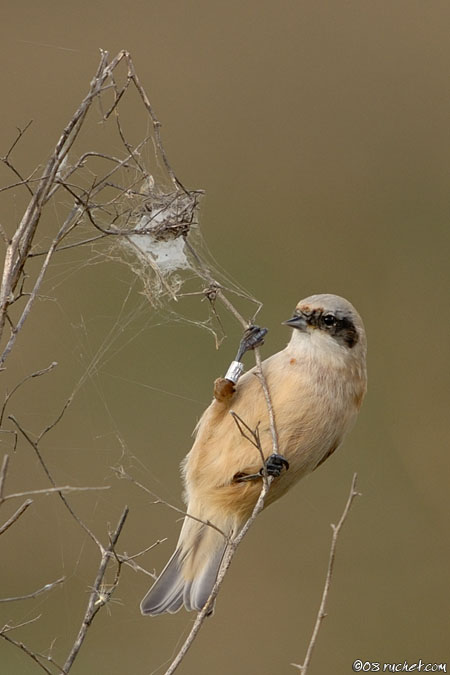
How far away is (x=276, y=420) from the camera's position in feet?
8.66

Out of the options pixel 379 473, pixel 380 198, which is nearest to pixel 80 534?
pixel 379 473

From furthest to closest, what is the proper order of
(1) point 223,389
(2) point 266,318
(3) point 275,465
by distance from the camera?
(2) point 266,318, (1) point 223,389, (3) point 275,465

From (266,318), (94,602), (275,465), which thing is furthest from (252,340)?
(266,318)

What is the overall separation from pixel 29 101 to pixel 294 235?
1459 millimetres

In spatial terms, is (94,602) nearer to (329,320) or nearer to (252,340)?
(252,340)

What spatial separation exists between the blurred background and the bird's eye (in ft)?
4.30

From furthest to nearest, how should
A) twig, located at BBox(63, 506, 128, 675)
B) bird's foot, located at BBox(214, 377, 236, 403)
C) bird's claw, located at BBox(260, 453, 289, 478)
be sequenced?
bird's foot, located at BBox(214, 377, 236, 403) < bird's claw, located at BBox(260, 453, 289, 478) < twig, located at BBox(63, 506, 128, 675)

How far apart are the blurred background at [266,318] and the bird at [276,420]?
98 centimetres

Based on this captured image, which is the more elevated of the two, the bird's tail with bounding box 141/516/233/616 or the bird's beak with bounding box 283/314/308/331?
the bird's beak with bounding box 283/314/308/331

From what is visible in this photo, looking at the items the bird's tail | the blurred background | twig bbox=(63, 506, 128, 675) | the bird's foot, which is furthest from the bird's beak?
the blurred background

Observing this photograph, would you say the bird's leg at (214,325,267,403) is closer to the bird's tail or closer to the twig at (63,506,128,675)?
the bird's tail

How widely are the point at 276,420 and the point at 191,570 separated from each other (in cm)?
57

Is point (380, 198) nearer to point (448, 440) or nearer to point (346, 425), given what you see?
point (448, 440)

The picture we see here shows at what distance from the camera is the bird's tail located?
278cm
